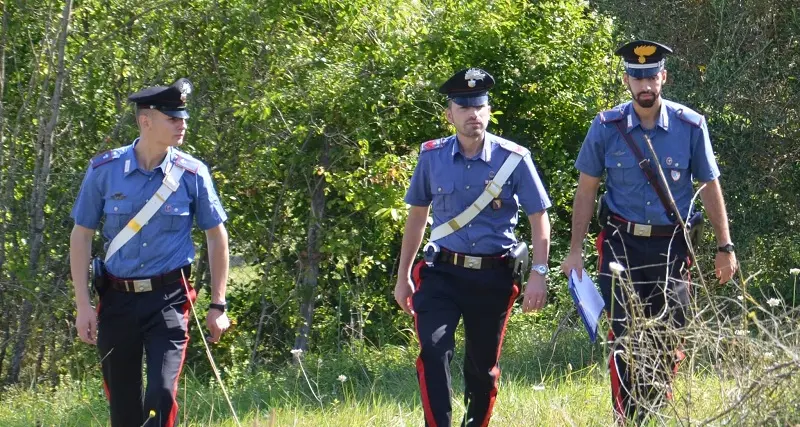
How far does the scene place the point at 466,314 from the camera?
20.4 ft

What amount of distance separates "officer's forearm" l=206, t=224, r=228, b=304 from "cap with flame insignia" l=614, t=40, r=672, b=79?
228 centimetres

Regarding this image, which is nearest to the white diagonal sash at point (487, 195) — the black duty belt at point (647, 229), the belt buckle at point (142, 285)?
the black duty belt at point (647, 229)

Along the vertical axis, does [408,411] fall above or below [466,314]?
below

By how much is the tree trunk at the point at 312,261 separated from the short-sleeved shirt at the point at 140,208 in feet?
13.9

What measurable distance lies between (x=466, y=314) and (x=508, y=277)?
290mm

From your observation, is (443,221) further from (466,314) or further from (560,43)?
(560,43)

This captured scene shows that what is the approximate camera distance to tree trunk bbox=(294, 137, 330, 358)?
10.4 metres

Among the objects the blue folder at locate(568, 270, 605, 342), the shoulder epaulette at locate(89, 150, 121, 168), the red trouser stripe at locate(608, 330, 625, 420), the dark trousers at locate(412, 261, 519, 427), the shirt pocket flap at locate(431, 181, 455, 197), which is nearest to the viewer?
the blue folder at locate(568, 270, 605, 342)

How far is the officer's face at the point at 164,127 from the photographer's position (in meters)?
5.93

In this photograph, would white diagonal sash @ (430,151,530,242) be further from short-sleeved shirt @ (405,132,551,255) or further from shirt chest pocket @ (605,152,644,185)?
shirt chest pocket @ (605,152,644,185)

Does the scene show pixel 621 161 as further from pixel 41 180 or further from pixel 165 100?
pixel 41 180

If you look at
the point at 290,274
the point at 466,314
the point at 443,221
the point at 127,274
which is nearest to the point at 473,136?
the point at 443,221

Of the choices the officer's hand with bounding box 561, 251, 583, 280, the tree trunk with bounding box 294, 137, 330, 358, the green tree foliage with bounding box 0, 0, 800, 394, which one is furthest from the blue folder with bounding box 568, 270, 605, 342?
the tree trunk with bounding box 294, 137, 330, 358

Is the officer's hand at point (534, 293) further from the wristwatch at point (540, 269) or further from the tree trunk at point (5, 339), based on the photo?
the tree trunk at point (5, 339)
